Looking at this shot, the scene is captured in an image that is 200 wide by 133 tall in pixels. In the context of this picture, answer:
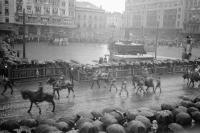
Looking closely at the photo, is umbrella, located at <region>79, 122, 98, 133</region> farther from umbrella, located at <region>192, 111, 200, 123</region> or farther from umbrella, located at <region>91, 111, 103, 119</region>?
umbrella, located at <region>192, 111, 200, 123</region>

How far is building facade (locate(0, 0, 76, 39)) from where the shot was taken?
63781 millimetres

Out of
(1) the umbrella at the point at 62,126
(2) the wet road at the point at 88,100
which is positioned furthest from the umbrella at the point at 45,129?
(2) the wet road at the point at 88,100

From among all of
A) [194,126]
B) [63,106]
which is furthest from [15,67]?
[194,126]

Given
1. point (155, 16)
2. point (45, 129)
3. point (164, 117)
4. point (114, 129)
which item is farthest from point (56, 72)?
point (155, 16)

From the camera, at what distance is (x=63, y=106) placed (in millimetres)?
15016

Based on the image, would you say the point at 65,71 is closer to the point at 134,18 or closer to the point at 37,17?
the point at 37,17

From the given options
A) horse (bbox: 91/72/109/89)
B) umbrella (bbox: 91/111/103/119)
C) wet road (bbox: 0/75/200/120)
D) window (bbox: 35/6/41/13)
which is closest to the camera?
umbrella (bbox: 91/111/103/119)

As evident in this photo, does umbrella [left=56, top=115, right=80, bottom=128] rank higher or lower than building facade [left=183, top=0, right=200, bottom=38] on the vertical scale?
lower

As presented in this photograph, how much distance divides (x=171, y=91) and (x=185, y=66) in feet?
32.0

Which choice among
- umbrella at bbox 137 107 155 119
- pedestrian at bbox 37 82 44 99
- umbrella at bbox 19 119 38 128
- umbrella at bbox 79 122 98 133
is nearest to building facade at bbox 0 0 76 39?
pedestrian at bbox 37 82 44 99

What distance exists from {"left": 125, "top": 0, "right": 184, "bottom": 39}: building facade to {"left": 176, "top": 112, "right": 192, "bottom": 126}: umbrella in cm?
6335

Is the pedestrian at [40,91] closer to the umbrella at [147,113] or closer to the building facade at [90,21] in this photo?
the umbrella at [147,113]

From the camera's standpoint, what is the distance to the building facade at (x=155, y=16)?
85188 mm

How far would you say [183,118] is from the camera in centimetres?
1172
